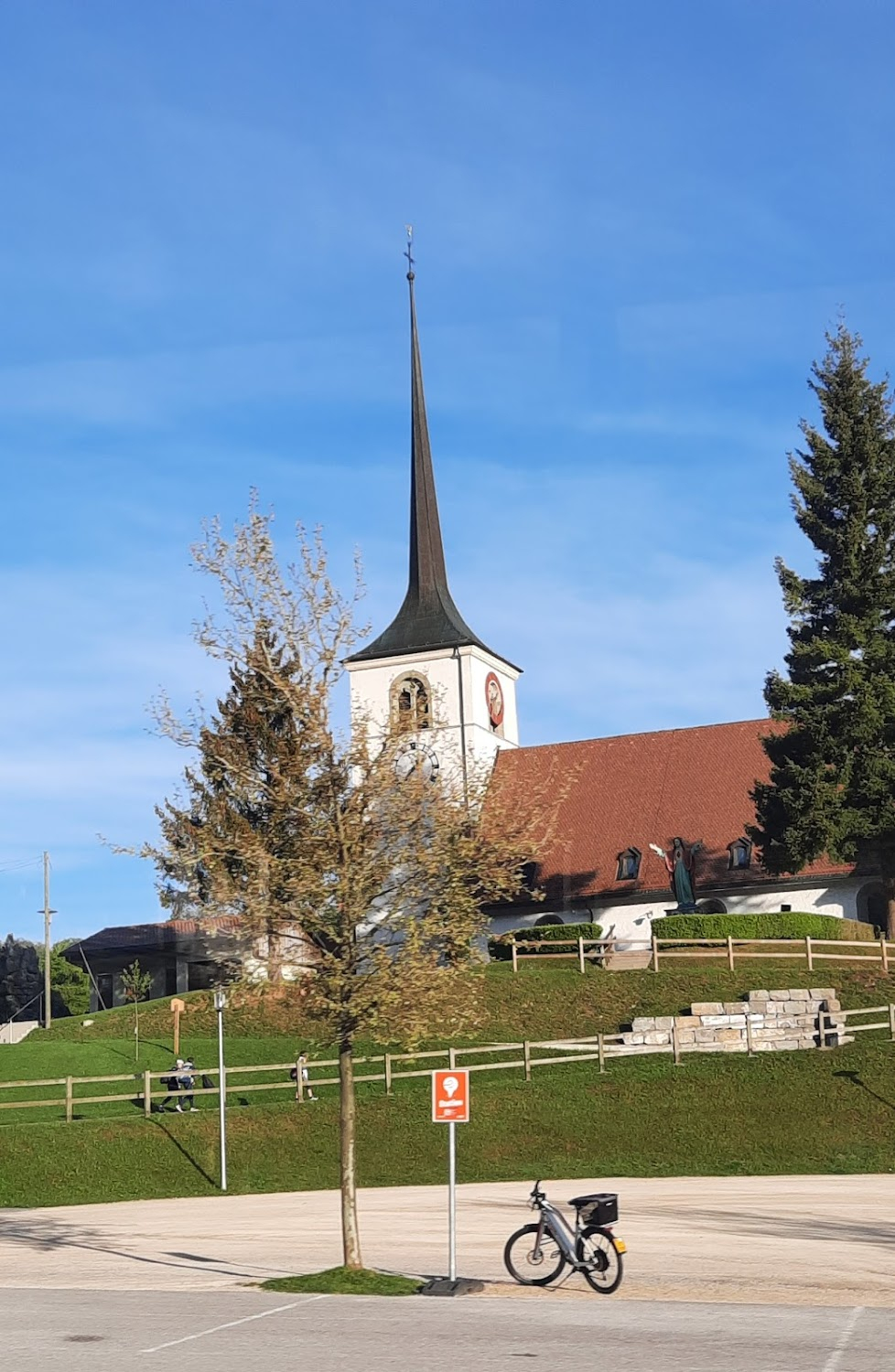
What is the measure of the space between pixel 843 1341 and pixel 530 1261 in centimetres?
477

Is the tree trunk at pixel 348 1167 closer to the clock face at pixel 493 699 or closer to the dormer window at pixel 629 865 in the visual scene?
the dormer window at pixel 629 865

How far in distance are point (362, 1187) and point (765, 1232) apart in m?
11.2

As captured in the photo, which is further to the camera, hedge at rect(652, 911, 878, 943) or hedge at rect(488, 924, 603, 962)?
hedge at rect(488, 924, 603, 962)

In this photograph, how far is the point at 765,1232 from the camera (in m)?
20.8

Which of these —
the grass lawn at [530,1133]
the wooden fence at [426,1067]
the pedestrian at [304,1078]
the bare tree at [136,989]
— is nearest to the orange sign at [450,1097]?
the grass lawn at [530,1133]

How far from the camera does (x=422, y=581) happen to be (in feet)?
248

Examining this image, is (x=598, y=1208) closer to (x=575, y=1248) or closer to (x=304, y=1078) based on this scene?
(x=575, y=1248)

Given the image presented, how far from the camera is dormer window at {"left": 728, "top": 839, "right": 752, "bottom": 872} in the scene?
60.3 metres

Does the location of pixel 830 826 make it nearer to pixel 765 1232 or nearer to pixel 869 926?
pixel 869 926

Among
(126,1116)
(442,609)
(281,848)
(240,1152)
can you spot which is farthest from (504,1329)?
(442,609)

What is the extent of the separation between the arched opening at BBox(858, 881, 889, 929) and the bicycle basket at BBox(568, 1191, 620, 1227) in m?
44.3

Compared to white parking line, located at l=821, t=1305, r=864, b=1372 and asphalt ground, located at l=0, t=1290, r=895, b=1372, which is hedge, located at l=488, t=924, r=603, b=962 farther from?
white parking line, located at l=821, t=1305, r=864, b=1372

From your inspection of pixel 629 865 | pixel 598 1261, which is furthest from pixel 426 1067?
pixel 629 865

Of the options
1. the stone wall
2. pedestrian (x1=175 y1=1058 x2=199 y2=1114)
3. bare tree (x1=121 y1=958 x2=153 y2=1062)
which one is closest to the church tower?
bare tree (x1=121 y1=958 x2=153 y2=1062)
